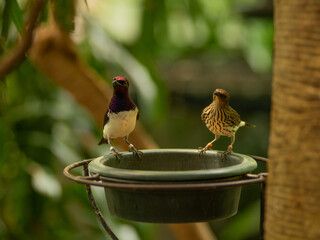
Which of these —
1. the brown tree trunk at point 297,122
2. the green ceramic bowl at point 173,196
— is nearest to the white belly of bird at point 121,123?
the green ceramic bowl at point 173,196

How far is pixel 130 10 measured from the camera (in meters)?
4.09

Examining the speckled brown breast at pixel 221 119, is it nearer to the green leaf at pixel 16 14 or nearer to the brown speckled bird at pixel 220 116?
the brown speckled bird at pixel 220 116

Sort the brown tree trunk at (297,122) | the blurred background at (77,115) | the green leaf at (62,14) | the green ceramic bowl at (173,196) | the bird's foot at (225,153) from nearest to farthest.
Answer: the brown tree trunk at (297,122) < the green ceramic bowl at (173,196) < the bird's foot at (225,153) < the green leaf at (62,14) < the blurred background at (77,115)

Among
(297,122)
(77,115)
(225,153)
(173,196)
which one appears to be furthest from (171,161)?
(77,115)

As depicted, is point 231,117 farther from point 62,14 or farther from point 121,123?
point 62,14

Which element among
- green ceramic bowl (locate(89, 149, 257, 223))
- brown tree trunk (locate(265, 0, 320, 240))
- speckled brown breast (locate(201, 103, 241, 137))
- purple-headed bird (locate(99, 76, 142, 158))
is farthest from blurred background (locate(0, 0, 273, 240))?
brown tree trunk (locate(265, 0, 320, 240))

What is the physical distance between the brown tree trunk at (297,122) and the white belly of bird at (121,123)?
1.61ft

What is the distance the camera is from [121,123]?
141cm

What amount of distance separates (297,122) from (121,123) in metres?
0.55

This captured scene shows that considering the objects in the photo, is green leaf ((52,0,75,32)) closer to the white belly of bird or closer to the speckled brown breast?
the white belly of bird

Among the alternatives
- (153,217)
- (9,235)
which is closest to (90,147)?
(9,235)

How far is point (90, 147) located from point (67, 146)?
0.17 metres

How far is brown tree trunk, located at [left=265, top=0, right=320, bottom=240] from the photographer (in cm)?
96

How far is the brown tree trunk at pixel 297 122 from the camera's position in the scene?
0.96 meters
